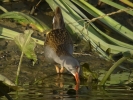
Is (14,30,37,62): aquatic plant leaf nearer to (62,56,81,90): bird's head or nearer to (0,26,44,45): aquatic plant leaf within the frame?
(62,56,81,90): bird's head

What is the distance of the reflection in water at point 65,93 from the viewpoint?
609 centimetres

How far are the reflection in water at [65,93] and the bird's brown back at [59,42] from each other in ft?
2.87

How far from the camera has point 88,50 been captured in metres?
8.44

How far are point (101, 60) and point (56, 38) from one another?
826 mm

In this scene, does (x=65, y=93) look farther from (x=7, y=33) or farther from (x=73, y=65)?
(x=7, y=33)

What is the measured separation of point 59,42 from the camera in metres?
8.05

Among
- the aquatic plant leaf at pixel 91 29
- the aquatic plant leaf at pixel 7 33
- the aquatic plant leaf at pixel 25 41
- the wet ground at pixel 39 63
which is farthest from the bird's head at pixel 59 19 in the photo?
the aquatic plant leaf at pixel 25 41

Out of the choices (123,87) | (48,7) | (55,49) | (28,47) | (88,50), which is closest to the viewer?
(28,47)

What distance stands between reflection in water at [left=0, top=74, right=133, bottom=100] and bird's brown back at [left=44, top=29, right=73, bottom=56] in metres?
0.87

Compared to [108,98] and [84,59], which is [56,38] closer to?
[84,59]

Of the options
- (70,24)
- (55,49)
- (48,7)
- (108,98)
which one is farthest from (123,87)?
(48,7)

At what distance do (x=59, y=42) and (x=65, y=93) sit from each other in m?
1.81

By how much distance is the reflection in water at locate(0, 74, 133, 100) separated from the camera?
6086mm

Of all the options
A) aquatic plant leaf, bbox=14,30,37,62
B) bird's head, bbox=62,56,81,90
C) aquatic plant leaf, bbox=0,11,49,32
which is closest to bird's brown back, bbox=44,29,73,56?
bird's head, bbox=62,56,81,90
